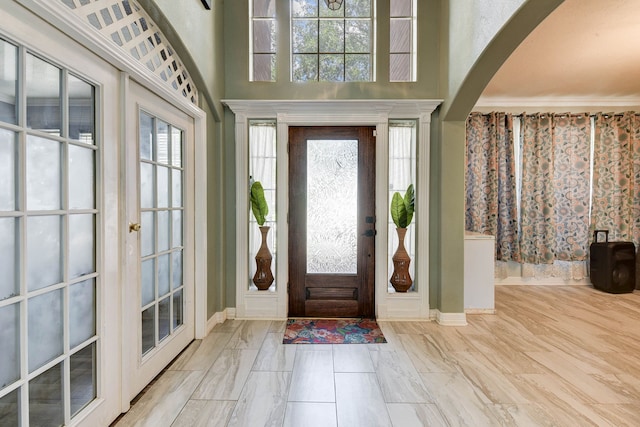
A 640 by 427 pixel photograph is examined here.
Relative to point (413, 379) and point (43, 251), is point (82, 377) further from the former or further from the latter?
point (413, 379)

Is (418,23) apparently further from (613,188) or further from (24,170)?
(613,188)

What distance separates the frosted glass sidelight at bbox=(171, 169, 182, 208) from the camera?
263 centimetres

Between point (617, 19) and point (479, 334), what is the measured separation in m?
3.04

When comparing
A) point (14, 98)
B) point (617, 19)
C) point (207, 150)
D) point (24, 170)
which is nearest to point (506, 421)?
point (24, 170)

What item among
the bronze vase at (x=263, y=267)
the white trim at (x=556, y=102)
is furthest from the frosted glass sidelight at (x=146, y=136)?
the white trim at (x=556, y=102)

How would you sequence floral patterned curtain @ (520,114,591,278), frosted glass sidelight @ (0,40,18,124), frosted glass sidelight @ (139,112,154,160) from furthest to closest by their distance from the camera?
floral patterned curtain @ (520,114,591,278), frosted glass sidelight @ (139,112,154,160), frosted glass sidelight @ (0,40,18,124)

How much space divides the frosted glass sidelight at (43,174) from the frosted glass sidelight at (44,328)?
385 millimetres

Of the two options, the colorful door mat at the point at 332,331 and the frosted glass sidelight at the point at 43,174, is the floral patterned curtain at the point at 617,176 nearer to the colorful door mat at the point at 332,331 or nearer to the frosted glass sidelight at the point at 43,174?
the colorful door mat at the point at 332,331

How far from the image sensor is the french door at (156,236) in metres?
2.05

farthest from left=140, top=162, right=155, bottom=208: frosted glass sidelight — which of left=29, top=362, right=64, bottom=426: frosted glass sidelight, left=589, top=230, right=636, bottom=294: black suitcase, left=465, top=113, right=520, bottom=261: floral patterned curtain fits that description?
left=589, top=230, right=636, bottom=294: black suitcase

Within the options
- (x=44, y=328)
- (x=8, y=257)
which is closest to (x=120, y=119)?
(x=8, y=257)

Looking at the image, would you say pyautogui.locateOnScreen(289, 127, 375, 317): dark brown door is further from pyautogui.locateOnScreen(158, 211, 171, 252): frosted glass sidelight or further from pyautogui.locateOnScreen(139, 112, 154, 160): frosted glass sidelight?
pyautogui.locateOnScreen(139, 112, 154, 160): frosted glass sidelight

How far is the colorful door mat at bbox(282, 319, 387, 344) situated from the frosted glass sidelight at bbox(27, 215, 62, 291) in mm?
1928

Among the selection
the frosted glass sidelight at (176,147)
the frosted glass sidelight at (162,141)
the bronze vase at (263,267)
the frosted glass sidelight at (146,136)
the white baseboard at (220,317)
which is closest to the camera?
the frosted glass sidelight at (146,136)
